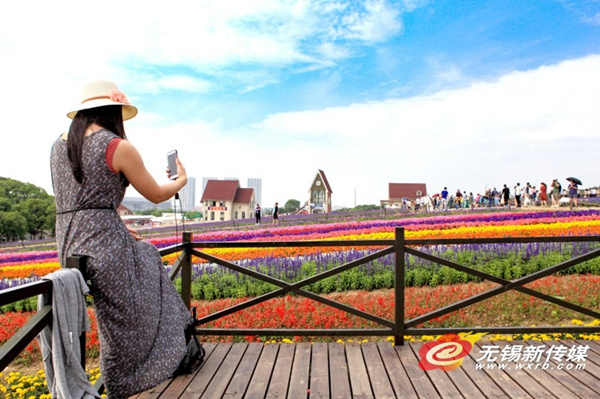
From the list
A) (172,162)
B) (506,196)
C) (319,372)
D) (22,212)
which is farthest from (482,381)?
(22,212)

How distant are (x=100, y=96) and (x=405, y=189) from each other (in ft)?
213

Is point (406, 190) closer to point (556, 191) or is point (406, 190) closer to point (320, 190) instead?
point (320, 190)

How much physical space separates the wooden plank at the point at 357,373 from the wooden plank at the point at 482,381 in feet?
2.98

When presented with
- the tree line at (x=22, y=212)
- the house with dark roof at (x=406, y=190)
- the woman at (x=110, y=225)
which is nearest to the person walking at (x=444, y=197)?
the house with dark roof at (x=406, y=190)

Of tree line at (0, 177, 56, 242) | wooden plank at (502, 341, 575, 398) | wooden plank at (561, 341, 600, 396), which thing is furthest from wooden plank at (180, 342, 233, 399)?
tree line at (0, 177, 56, 242)

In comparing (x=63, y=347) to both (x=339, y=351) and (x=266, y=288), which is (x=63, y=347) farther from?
(x=266, y=288)

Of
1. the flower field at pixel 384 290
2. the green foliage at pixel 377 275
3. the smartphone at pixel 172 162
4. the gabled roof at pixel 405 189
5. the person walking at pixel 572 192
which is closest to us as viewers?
the smartphone at pixel 172 162

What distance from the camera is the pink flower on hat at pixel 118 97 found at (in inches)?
108

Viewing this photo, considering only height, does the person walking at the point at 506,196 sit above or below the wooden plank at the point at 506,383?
above

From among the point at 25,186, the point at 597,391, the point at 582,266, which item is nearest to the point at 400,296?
the point at 597,391

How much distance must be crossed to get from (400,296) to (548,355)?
4.98ft

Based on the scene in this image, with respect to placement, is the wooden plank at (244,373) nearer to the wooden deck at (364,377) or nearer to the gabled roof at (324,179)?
the wooden deck at (364,377)

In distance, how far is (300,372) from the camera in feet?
12.3

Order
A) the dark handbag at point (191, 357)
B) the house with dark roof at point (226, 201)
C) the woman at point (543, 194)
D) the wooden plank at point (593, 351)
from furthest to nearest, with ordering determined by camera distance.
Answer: the house with dark roof at point (226, 201) → the woman at point (543, 194) → the wooden plank at point (593, 351) → the dark handbag at point (191, 357)
